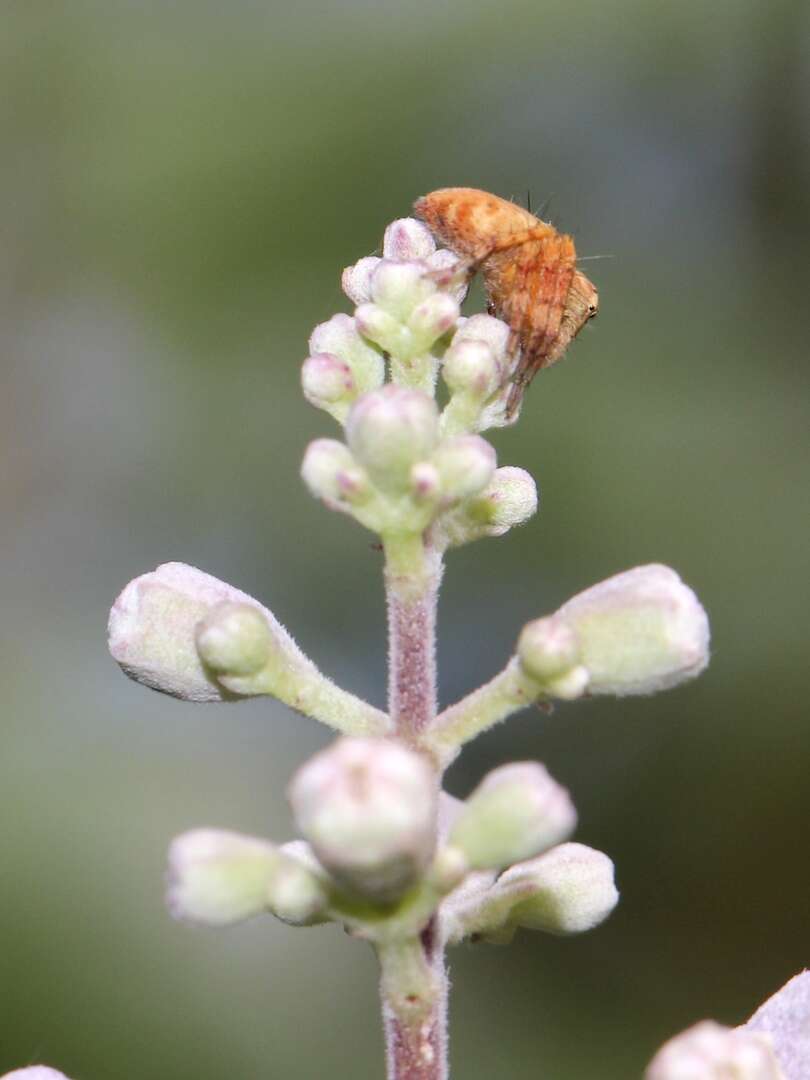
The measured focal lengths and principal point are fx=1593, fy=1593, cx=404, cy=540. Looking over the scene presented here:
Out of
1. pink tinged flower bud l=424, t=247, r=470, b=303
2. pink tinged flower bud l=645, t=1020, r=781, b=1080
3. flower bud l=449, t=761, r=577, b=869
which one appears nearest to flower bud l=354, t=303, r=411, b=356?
pink tinged flower bud l=424, t=247, r=470, b=303

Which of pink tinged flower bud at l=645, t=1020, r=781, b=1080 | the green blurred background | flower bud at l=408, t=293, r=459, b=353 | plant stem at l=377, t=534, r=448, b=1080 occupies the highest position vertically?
the green blurred background

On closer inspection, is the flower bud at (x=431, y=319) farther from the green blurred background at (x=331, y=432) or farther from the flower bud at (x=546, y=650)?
the green blurred background at (x=331, y=432)

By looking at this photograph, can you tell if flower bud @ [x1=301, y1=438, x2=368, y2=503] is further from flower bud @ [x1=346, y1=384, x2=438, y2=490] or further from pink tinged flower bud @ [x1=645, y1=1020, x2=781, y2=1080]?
pink tinged flower bud @ [x1=645, y1=1020, x2=781, y2=1080]

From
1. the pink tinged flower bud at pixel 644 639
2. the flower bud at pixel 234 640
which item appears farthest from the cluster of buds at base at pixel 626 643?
the flower bud at pixel 234 640

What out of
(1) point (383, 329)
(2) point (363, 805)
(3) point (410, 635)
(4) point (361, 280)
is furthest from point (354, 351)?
(2) point (363, 805)

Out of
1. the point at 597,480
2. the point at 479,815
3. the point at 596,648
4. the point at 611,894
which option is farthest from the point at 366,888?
the point at 597,480

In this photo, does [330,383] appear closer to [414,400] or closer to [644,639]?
[414,400]

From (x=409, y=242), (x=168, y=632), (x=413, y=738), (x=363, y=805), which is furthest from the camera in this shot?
(x=409, y=242)

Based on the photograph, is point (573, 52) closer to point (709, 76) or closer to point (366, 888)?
point (709, 76)
